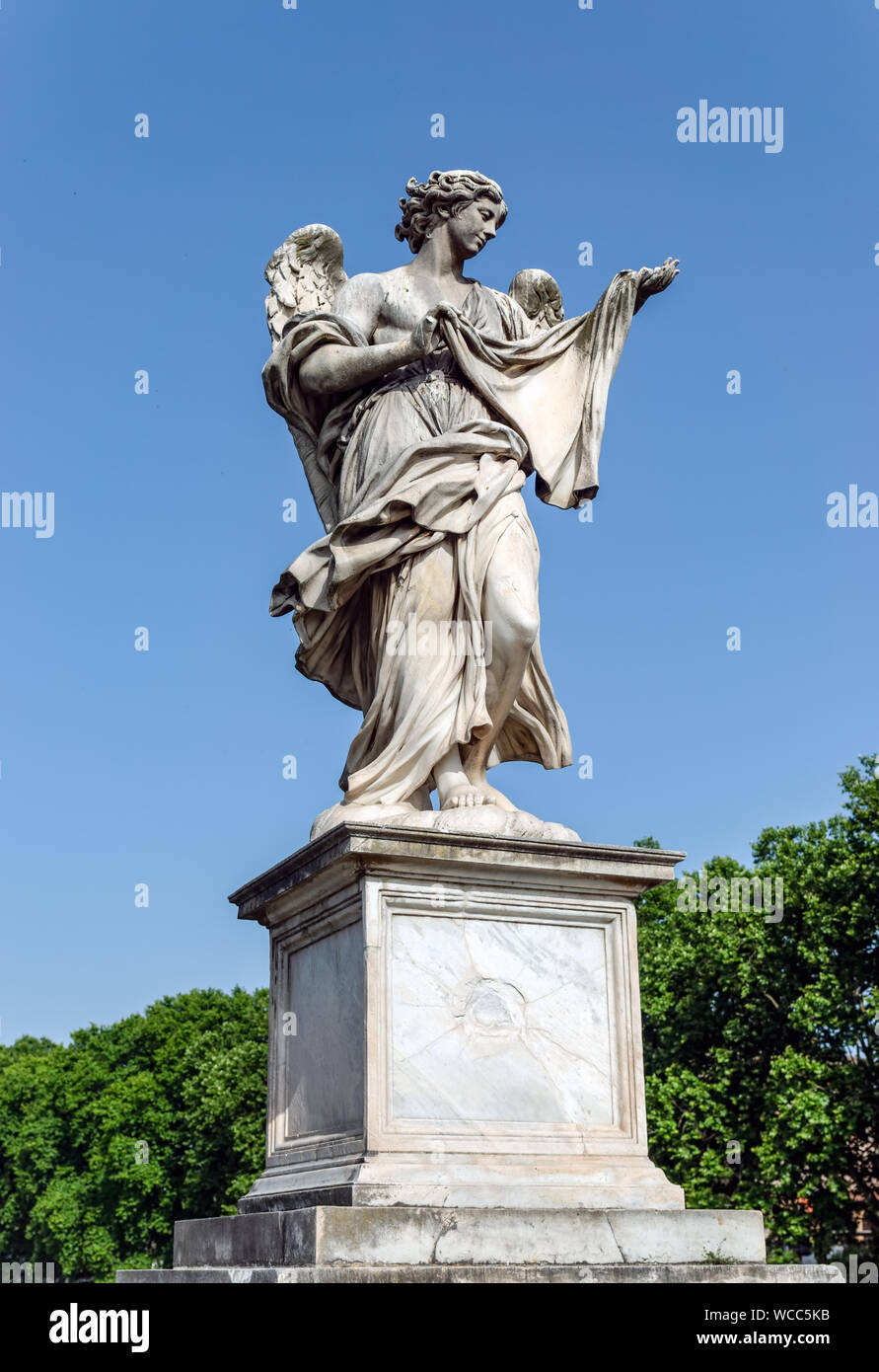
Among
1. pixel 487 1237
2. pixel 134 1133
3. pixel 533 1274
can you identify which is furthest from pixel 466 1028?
pixel 134 1133

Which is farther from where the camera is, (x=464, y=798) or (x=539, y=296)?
(x=539, y=296)

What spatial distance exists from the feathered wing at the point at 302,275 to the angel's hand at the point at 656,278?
179 cm

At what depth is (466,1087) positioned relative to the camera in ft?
21.4

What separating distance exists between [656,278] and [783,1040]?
79.6 ft

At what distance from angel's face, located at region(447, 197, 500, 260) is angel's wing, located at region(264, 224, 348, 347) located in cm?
85

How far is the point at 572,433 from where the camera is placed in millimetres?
8359

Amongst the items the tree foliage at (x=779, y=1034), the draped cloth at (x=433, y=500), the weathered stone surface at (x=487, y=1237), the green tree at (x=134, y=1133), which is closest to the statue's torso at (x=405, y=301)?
the draped cloth at (x=433, y=500)

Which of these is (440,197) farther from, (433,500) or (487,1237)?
(487,1237)

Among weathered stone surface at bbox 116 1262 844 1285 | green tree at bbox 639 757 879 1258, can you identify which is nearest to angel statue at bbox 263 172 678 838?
weathered stone surface at bbox 116 1262 844 1285

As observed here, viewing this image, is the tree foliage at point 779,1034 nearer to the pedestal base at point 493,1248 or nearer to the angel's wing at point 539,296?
the angel's wing at point 539,296
